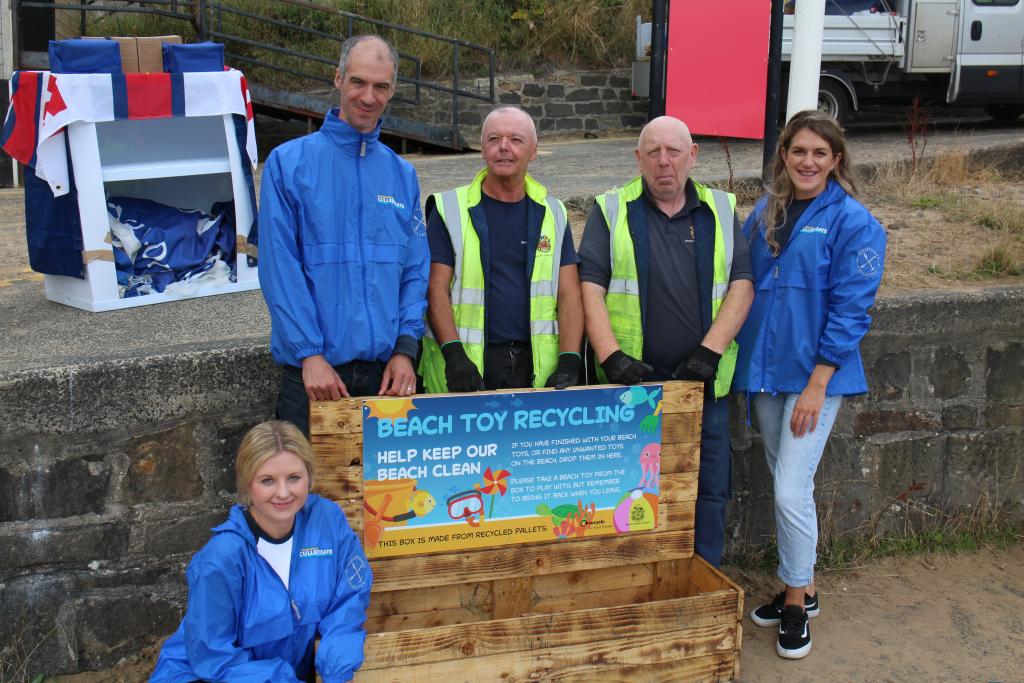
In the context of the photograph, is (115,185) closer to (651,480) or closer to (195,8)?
(651,480)

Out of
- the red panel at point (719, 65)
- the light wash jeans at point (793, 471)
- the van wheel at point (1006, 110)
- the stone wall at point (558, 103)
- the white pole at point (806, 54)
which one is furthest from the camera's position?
the stone wall at point (558, 103)

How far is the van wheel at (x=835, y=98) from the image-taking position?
11844 mm

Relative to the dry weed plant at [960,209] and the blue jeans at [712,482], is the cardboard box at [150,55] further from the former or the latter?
the dry weed plant at [960,209]

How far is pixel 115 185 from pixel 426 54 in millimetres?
8908

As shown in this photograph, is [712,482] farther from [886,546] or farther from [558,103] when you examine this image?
[558,103]

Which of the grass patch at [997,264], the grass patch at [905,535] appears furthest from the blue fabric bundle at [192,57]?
the grass patch at [997,264]

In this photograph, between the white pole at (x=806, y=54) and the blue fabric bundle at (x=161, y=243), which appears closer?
the blue fabric bundle at (x=161, y=243)

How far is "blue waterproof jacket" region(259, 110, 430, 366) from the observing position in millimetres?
3354

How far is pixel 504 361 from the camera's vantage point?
3.77m

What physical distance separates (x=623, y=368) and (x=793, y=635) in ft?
4.55

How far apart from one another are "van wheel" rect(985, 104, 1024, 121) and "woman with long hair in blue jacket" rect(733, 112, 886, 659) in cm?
1049

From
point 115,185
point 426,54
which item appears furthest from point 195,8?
point 115,185

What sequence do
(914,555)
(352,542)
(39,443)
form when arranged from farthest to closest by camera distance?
(914,555)
(39,443)
(352,542)

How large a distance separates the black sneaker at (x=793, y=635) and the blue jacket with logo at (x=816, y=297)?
0.94 meters
